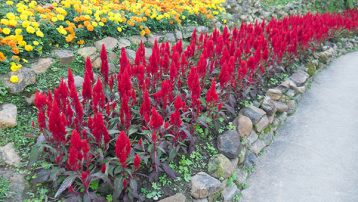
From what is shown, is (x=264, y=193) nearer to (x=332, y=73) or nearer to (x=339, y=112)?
(x=339, y=112)

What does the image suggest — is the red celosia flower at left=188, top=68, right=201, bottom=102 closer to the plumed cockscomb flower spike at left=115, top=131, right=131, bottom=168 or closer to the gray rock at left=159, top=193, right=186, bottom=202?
the gray rock at left=159, top=193, right=186, bottom=202

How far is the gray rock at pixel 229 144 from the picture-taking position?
12.9 feet

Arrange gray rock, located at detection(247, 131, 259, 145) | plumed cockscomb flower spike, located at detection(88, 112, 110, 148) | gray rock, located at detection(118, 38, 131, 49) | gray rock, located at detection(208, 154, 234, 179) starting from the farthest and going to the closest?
gray rock, located at detection(118, 38, 131, 49) → gray rock, located at detection(247, 131, 259, 145) → gray rock, located at detection(208, 154, 234, 179) → plumed cockscomb flower spike, located at detection(88, 112, 110, 148)

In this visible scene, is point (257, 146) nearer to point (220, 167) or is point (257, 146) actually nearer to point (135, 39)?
point (220, 167)

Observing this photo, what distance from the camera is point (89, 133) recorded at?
294cm

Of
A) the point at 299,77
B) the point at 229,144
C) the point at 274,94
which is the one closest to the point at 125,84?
the point at 229,144

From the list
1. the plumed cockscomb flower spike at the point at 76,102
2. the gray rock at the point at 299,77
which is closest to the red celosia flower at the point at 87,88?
the plumed cockscomb flower spike at the point at 76,102

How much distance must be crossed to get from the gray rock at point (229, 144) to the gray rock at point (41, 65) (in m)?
2.25

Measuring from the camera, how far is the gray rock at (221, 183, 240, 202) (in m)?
3.65

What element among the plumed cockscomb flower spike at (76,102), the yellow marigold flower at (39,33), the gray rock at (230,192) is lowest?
the gray rock at (230,192)

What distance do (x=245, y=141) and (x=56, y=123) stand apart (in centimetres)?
251

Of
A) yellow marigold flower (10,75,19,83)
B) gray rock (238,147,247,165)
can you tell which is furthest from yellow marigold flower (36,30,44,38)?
gray rock (238,147,247,165)

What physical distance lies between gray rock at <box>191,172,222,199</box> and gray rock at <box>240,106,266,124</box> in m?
1.36

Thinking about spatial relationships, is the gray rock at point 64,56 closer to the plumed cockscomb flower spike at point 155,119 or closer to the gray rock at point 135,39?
the gray rock at point 135,39
